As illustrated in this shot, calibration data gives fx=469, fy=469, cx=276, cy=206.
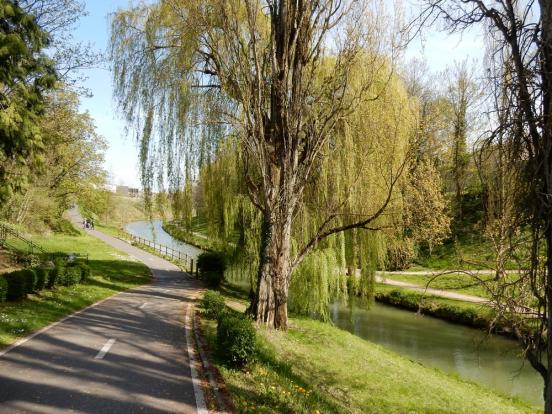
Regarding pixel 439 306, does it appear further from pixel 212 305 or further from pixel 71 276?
pixel 71 276

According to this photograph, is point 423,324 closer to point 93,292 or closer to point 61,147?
point 93,292

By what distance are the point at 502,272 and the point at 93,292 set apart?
16938mm

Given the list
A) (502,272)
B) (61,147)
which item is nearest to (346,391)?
(502,272)

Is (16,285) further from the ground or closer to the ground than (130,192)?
closer to the ground

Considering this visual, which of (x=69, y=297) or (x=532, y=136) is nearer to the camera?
(x=532, y=136)

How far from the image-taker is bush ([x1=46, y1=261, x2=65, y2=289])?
17.8 meters

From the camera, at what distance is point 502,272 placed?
532 cm

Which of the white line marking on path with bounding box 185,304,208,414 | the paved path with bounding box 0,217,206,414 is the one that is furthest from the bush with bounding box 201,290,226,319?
the white line marking on path with bounding box 185,304,208,414

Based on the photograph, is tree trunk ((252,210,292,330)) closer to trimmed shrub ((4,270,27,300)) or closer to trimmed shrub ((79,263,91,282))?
trimmed shrub ((4,270,27,300))

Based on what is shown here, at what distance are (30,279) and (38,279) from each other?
69 centimetres

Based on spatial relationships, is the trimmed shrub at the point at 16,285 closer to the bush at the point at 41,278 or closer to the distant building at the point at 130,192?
the bush at the point at 41,278

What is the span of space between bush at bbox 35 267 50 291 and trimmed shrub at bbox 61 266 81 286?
177 centimetres

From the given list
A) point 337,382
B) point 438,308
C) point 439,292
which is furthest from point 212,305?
point 439,292

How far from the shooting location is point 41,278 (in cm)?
1658
